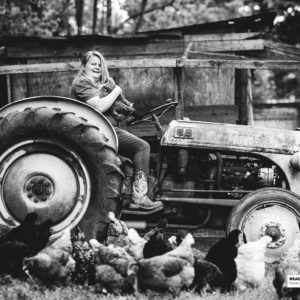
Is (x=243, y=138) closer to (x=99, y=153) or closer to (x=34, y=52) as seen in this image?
(x=99, y=153)

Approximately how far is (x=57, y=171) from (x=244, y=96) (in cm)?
610

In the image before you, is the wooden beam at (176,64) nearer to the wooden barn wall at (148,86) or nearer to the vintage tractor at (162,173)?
the vintage tractor at (162,173)

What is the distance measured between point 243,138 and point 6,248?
298cm

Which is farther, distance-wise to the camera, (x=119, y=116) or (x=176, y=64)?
(x=176, y=64)

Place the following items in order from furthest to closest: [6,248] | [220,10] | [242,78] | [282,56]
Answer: [220,10]
[282,56]
[242,78]
[6,248]

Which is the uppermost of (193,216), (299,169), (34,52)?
(34,52)

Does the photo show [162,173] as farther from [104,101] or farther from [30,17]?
[30,17]

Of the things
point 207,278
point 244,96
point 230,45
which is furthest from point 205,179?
point 230,45

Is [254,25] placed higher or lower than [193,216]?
higher

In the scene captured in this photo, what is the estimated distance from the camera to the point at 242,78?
13438 mm

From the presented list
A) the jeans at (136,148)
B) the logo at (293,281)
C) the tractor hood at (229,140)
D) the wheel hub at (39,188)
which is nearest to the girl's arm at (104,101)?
the jeans at (136,148)

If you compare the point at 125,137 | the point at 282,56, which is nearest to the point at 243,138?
the point at 125,137

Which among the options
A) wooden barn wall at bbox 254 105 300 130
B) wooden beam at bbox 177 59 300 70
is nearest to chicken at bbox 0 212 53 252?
wooden beam at bbox 177 59 300 70

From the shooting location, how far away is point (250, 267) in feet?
22.3
